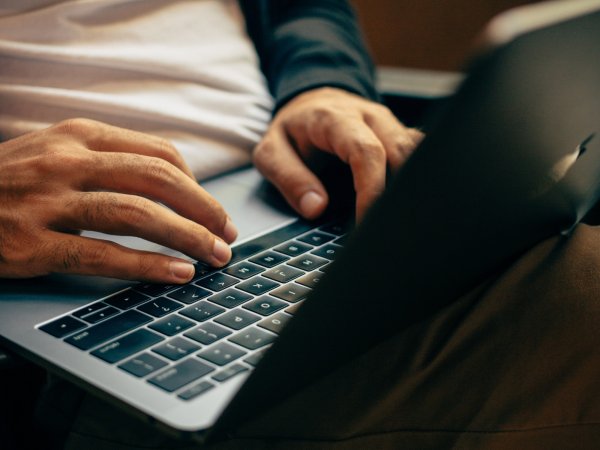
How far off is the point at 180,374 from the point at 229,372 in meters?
0.03

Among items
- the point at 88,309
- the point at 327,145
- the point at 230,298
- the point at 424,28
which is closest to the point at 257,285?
the point at 230,298

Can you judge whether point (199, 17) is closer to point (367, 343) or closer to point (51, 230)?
point (51, 230)

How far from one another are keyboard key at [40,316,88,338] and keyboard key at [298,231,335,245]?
226mm

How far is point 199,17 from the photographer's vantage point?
0.81 m

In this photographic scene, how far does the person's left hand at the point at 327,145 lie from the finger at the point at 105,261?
0.61 ft

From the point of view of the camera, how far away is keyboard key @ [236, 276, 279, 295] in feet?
1.67

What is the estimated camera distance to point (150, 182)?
54 cm

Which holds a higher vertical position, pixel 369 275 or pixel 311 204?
→ pixel 369 275

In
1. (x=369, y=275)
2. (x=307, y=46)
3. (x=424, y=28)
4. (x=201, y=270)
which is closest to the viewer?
(x=369, y=275)

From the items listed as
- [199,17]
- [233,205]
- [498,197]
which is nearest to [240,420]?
[498,197]

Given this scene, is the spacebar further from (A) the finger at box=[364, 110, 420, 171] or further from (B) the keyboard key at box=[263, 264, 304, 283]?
(A) the finger at box=[364, 110, 420, 171]

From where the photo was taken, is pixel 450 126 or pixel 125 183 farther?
pixel 125 183

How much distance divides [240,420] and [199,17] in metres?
0.58

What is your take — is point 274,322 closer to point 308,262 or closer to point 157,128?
point 308,262
